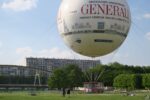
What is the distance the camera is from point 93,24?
79.4 feet

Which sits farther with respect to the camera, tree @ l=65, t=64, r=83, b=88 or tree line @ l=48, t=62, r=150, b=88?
tree @ l=65, t=64, r=83, b=88

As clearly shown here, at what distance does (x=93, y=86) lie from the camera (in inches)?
942

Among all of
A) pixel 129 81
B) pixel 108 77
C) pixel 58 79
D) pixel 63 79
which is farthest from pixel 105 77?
pixel 58 79

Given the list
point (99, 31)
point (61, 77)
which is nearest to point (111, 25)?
point (99, 31)

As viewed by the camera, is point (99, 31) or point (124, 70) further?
point (124, 70)

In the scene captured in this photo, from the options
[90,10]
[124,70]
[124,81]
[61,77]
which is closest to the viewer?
[90,10]

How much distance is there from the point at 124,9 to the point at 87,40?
2934 mm


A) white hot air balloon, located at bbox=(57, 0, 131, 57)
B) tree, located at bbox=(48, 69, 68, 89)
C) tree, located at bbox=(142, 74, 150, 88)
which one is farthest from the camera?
tree, located at bbox=(142, 74, 150, 88)

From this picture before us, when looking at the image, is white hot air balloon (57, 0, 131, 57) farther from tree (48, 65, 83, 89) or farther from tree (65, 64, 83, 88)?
tree (65, 64, 83, 88)

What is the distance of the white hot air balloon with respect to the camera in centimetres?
2398

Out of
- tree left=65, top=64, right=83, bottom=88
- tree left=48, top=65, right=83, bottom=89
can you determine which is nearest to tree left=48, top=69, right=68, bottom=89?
tree left=48, top=65, right=83, bottom=89

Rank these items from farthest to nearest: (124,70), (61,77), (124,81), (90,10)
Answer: (124,70) → (124,81) → (61,77) → (90,10)

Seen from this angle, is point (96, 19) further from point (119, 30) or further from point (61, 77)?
point (61, 77)

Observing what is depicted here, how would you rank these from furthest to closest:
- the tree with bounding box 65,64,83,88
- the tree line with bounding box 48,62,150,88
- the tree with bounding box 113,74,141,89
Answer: the tree with bounding box 65,64,83,88, the tree with bounding box 113,74,141,89, the tree line with bounding box 48,62,150,88
